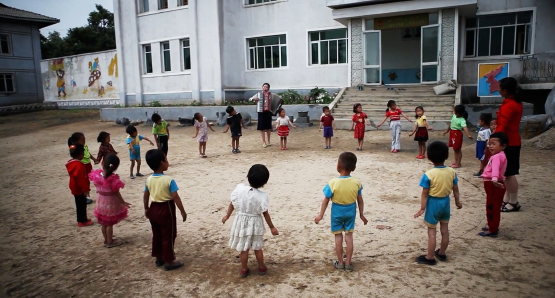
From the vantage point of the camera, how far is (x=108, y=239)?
15.8 feet

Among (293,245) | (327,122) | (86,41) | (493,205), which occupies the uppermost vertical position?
(86,41)

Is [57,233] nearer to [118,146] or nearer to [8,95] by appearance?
[118,146]

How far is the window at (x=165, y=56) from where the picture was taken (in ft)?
71.1

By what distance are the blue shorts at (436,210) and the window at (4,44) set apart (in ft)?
112

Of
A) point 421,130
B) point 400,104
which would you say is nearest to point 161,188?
point 421,130

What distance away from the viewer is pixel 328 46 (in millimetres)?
18516

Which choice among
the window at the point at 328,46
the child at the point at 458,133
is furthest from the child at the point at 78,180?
the window at the point at 328,46

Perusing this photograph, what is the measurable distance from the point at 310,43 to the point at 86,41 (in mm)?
29491

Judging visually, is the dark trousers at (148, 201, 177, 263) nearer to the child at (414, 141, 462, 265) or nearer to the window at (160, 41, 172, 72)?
the child at (414, 141, 462, 265)

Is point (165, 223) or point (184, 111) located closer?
point (165, 223)

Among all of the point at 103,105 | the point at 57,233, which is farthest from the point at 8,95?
the point at 57,233

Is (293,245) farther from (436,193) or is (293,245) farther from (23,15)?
(23,15)

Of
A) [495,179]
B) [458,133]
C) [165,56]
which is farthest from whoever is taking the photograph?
[165,56]

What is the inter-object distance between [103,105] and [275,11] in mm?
15432
